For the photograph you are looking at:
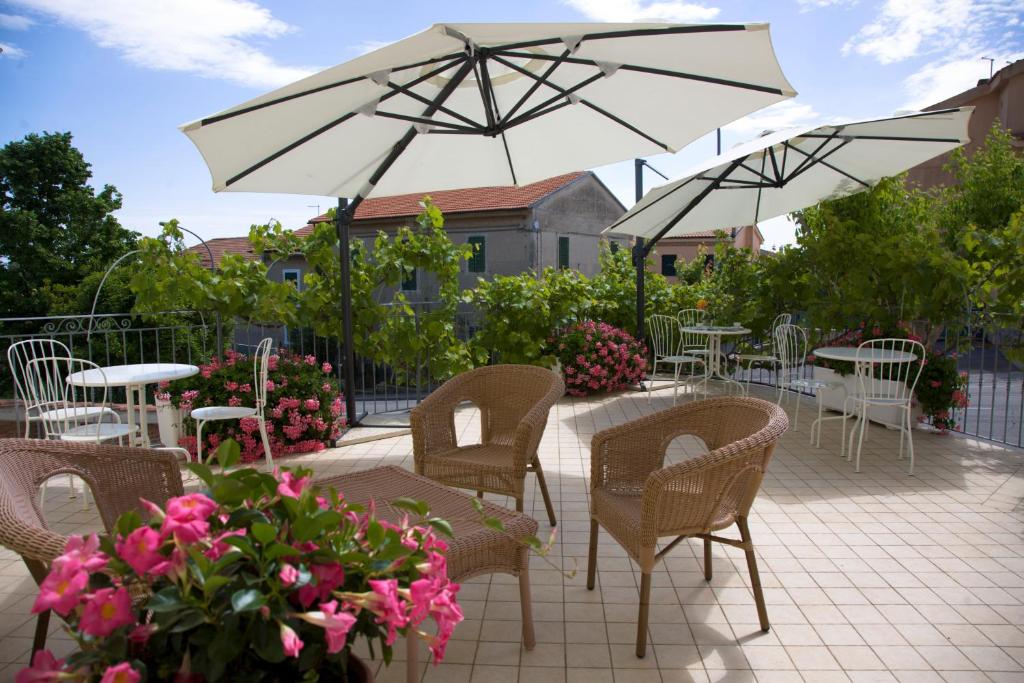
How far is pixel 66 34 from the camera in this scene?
474 inches

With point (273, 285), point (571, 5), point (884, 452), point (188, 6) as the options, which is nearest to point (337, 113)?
point (273, 285)

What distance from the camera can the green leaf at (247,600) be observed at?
33.6 inches

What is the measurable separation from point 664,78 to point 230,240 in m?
27.2

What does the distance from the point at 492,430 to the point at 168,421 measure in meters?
2.66

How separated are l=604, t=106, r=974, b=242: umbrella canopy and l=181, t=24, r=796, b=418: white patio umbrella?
113 cm

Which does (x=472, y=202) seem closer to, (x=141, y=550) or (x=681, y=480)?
(x=681, y=480)

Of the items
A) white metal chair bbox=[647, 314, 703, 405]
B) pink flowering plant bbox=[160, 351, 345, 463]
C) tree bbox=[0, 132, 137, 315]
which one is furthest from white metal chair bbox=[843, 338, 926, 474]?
tree bbox=[0, 132, 137, 315]

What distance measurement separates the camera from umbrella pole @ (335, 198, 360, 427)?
5418 mm

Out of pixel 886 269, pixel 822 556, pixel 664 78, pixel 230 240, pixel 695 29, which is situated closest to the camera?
pixel 695 29

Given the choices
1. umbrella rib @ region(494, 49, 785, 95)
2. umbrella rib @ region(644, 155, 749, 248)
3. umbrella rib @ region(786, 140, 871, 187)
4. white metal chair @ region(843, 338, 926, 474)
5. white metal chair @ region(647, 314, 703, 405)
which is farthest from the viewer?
white metal chair @ region(647, 314, 703, 405)

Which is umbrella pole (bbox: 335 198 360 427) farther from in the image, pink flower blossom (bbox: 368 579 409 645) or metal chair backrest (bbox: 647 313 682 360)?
pink flower blossom (bbox: 368 579 409 645)

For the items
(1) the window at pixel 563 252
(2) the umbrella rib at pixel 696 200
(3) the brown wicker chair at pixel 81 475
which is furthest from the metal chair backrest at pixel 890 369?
(1) the window at pixel 563 252

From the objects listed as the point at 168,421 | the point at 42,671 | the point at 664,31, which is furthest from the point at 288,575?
the point at 168,421

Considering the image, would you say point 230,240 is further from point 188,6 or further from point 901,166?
point 901,166
